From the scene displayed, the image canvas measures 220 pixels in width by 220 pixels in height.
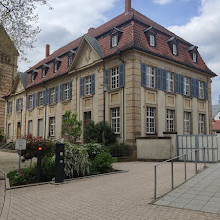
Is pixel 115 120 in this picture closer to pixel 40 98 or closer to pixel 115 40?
pixel 115 40

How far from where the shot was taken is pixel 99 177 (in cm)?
1039

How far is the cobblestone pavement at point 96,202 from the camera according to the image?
537 cm

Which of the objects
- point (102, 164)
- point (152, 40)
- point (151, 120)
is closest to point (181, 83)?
point (152, 40)

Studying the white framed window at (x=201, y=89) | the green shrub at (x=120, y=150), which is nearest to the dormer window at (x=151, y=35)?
the white framed window at (x=201, y=89)

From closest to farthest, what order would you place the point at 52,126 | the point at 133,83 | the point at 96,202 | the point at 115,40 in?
1. the point at 96,202
2. the point at 133,83
3. the point at 115,40
4. the point at 52,126

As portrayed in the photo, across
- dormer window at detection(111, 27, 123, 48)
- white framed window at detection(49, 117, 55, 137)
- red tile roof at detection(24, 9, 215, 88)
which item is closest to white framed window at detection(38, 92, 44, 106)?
white framed window at detection(49, 117, 55, 137)

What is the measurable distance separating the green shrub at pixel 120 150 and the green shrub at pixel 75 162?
18.1 feet

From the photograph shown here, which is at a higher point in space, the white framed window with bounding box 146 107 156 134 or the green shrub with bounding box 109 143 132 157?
the white framed window with bounding box 146 107 156 134

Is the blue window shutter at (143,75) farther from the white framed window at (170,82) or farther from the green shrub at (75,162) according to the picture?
the green shrub at (75,162)

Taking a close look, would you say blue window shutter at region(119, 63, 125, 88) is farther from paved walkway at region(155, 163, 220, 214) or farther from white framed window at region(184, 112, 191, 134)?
paved walkway at region(155, 163, 220, 214)

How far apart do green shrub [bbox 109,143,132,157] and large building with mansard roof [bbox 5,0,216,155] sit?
2.13 ft

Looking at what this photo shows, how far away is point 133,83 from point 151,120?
325cm

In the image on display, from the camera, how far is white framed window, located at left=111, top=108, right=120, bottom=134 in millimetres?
19000

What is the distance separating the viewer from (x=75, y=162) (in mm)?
10406
